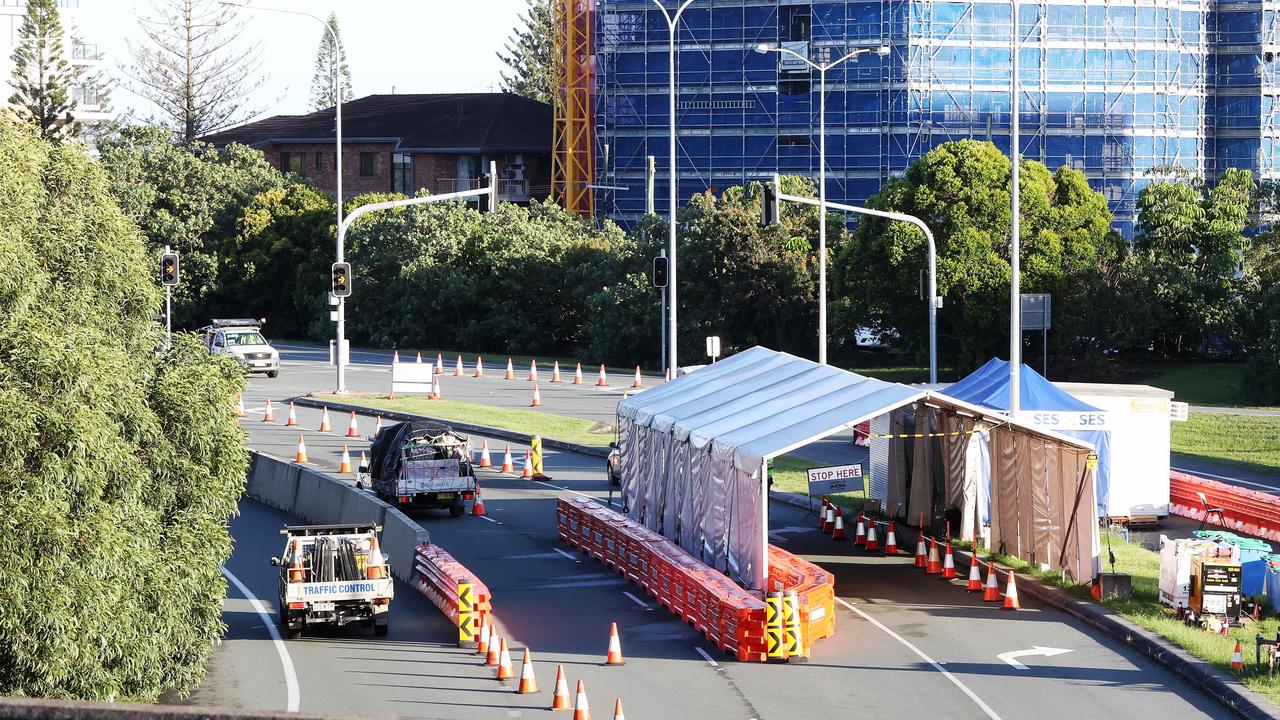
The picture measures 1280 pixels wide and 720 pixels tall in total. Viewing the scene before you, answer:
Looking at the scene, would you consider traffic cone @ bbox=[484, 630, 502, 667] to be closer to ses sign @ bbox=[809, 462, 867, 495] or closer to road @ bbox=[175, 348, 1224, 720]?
road @ bbox=[175, 348, 1224, 720]

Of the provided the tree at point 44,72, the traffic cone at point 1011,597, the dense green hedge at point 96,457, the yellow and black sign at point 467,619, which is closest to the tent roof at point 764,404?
the traffic cone at point 1011,597

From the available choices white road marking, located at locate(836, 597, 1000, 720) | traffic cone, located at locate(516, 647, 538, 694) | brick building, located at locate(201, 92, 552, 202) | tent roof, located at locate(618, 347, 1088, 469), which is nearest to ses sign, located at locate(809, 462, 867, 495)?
tent roof, located at locate(618, 347, 1088, 469)

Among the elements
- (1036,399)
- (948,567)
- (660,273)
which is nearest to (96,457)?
(948,567)

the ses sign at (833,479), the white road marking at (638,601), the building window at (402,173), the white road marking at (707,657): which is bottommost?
the white road marking at (707,657)

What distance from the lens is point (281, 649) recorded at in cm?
2106

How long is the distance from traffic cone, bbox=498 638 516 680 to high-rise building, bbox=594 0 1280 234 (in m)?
59.8

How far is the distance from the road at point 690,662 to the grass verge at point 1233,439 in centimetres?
1566

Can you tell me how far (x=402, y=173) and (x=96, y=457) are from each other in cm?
7562

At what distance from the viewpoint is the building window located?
90375 millimetres

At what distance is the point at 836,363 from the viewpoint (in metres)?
64.5

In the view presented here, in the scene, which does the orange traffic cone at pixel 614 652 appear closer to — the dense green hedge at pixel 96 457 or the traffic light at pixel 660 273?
the dense green hedge at pixel 96 457

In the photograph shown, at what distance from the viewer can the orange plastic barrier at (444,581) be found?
69.5ft

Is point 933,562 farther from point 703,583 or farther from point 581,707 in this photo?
point 581,707

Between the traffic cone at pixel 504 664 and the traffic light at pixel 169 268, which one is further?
the traffic light at pixel 169 268
